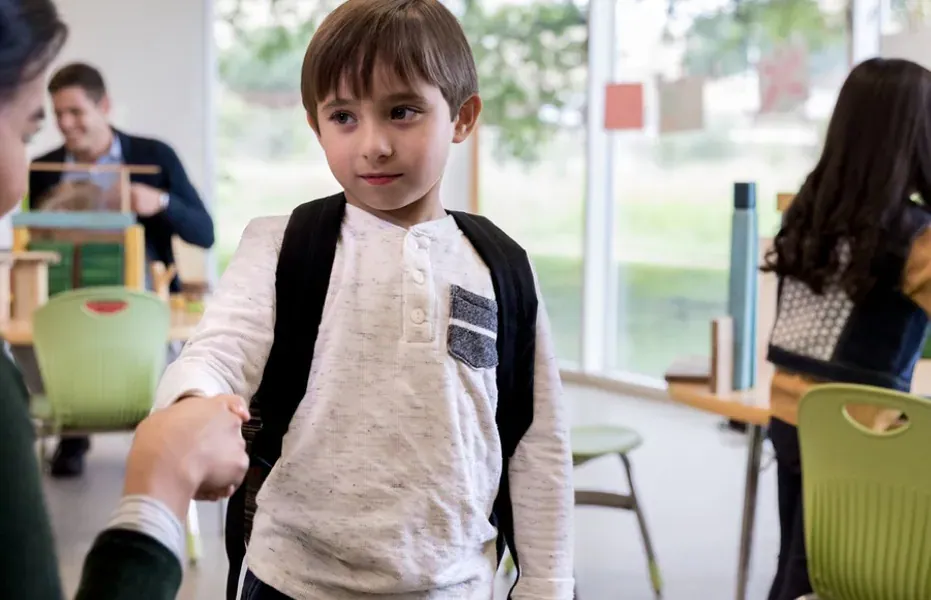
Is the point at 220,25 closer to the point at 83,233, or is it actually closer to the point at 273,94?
the point at 273,94

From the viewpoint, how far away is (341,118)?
114cm

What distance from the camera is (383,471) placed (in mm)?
1112

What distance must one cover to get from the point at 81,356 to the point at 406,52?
2539 millimetres

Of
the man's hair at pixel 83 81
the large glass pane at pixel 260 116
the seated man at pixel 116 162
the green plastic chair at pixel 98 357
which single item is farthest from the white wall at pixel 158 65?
the green plastic chair at pixel 98 357

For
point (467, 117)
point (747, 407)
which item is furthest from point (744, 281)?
point (467, 117)

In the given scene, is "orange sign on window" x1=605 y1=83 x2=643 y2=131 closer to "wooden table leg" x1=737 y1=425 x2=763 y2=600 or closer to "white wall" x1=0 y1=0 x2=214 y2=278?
"white wall" x1=0 y1=0 x2=214 y2=278

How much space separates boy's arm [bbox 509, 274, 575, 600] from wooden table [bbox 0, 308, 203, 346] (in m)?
2.20

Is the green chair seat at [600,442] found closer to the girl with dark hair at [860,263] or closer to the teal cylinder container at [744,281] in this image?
the teal cylinder container at [744,281]

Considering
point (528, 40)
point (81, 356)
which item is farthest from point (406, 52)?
point (528, 40)

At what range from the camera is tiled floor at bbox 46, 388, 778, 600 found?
332cm

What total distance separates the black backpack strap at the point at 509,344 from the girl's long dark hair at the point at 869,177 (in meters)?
1.11

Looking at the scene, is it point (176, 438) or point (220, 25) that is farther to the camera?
point (220, 25)

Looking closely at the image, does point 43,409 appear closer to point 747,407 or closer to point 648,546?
point 648,546

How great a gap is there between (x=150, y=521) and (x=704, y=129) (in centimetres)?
543
